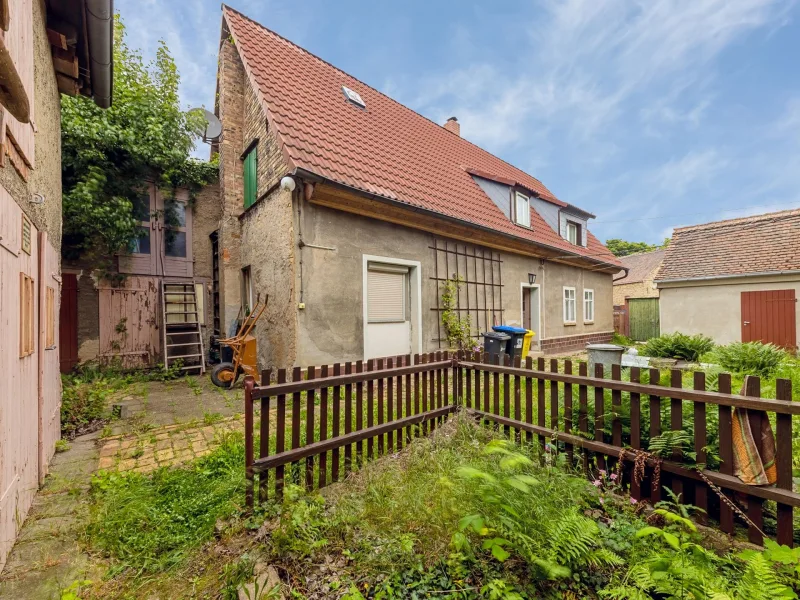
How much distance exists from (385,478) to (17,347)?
2867mm

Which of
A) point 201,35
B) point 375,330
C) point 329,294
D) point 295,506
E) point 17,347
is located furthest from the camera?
point 201,35

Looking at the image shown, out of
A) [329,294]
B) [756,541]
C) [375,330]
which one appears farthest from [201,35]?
[756,541]

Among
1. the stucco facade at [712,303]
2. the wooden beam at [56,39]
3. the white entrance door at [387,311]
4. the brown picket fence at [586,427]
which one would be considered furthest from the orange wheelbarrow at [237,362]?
the stucco facade at [712,303]

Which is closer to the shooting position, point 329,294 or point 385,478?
point 385,478

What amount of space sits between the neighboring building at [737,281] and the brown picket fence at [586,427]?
40.8ft

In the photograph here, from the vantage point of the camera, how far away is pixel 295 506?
2244 millimetres

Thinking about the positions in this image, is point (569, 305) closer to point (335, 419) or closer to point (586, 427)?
point (586, 427)

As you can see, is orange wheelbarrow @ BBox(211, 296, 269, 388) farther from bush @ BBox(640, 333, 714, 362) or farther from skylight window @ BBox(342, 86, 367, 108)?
bush @ BBox(640, 333, 714, 362)

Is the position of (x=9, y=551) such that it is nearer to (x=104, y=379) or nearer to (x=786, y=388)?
(x=786, y=388)

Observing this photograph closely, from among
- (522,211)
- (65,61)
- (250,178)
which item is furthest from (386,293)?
(522,211)

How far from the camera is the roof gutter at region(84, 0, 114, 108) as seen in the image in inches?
149

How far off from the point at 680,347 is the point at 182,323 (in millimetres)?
13138

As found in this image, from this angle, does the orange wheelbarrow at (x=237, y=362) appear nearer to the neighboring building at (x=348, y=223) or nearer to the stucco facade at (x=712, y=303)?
the neighboring building at (x=348, y=223)

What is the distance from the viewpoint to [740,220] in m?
14.2
